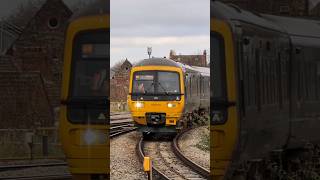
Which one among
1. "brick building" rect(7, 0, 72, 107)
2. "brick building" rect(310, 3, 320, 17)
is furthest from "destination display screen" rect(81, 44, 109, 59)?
"brick building" rect(310, 3, 320, 17)

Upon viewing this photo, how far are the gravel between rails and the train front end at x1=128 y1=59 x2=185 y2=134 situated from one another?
10 centimetres

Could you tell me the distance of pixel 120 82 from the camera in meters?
3.33

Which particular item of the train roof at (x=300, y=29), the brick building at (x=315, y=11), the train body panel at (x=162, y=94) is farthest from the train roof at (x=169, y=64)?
the brick building at (x=315, y=11)

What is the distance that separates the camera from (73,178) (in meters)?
3.52

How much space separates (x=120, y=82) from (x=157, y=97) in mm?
300

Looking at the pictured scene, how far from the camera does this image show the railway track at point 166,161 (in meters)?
3.43

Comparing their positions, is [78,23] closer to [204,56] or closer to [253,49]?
[204,56]

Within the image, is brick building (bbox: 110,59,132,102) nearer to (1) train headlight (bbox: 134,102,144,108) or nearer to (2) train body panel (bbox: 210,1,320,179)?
(1) train headlight (bbox: 134,102,144,108)

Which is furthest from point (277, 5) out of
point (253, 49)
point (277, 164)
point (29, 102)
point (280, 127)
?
point (29, 102)

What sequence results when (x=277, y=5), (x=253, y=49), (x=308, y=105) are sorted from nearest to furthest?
(x=253, y=49) → (x=277, y=5) → (x=308, y=105)

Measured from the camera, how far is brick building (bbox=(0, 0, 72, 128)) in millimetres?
3584

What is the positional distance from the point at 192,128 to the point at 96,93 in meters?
0.67

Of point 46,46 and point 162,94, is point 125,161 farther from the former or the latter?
point 46,46

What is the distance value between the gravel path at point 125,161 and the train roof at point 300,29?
1.24m
